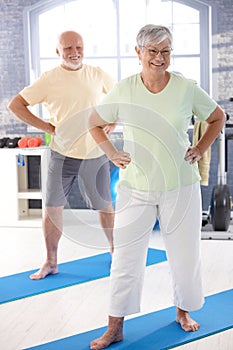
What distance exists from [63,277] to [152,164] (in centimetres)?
144

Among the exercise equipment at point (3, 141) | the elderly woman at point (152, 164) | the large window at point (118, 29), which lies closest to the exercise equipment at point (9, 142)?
the exercise equipment at point (3, 141)

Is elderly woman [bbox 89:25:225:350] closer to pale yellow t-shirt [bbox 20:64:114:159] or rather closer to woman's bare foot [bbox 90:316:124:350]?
woman's bare foot [bbox 90:316:124:350]

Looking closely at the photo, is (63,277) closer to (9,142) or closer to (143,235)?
(143,235)

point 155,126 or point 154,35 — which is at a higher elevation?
point 154,35

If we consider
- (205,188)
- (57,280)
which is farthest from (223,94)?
(57,280)

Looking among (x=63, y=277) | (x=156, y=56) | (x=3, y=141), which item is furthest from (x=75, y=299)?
(x=3, y=141)

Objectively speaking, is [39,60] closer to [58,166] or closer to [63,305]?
[58,166]

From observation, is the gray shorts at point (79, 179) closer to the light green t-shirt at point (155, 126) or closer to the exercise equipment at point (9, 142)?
the light green t-shirt at point (155, 126)

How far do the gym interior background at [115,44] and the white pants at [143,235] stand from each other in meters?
2.75

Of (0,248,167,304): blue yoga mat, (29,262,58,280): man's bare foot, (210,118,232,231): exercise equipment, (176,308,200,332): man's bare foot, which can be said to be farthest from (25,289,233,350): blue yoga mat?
(210,118,232,231): exercise equipment

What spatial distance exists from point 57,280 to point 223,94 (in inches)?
96.1

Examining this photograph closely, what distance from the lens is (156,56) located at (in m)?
2.82

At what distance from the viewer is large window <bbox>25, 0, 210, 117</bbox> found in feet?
19.0

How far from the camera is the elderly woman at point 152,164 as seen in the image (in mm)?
2863
